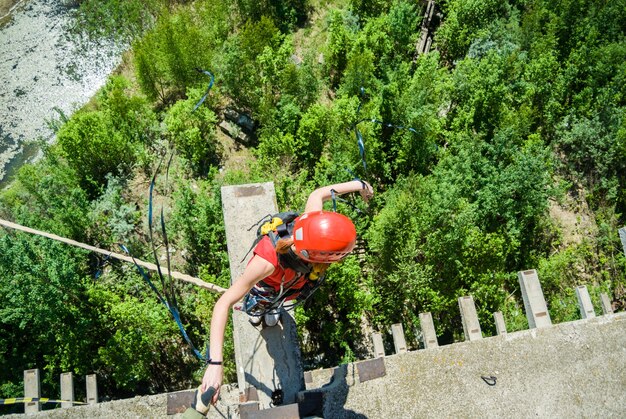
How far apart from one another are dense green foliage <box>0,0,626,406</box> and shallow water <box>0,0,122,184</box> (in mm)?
1623

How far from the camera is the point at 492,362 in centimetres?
480

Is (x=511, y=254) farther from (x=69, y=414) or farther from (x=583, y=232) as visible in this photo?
(x=69, y=414)

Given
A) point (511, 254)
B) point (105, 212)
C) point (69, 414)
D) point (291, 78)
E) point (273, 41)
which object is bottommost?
point (69, 414)

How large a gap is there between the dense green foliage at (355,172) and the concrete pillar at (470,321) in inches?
128

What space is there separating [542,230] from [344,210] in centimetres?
435

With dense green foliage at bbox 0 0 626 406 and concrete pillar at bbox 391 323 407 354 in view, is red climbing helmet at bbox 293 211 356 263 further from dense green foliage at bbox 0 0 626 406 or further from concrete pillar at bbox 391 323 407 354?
dense green foliage at bbox 0 0 626 406

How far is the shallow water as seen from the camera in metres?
13.1

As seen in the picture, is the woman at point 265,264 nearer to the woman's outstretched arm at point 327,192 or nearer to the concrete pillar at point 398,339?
the woman's outstretched arm at point 327,192

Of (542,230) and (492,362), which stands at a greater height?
(542,230)

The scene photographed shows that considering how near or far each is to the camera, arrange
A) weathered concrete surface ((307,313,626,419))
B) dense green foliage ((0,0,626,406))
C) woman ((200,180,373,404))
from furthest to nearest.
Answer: dense green foliage ((0,0,626,406)) < weathered concrete surface ((307,313,626,419)) < woman ((200,180,373,404))

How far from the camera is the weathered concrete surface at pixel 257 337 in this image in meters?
3.98

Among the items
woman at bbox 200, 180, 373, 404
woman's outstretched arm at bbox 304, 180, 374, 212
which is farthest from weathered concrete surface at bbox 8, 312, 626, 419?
woman's outstretched arm at bbox 304, 180, 374, 212

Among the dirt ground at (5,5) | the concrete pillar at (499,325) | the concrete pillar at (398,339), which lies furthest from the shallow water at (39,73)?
the concrete pillar at (499,325)

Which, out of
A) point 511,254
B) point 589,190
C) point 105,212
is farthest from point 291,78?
point 589,190
